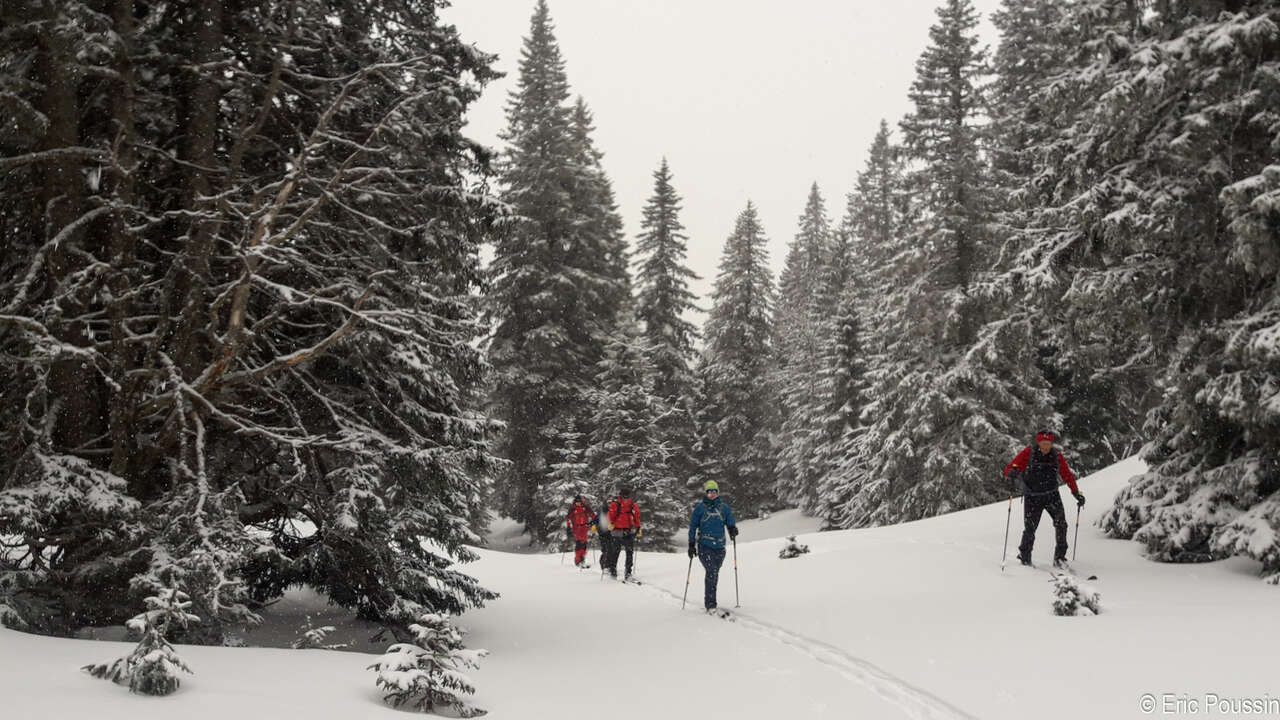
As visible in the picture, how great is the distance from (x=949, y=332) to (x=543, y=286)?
15.2 m

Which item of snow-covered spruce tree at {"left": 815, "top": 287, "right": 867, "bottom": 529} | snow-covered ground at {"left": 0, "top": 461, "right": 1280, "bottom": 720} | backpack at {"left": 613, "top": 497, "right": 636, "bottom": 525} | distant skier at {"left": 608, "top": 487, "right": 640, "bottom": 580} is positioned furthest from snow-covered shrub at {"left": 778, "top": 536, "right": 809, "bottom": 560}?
snow-covered spruce tree at {"left": 815, "top": 287, "right": 867, "bottom": 529}

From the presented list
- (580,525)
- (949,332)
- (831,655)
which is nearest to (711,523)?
(831,655)

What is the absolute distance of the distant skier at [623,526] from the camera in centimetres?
1623

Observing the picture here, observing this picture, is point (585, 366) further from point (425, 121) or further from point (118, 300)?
point (118, 300)

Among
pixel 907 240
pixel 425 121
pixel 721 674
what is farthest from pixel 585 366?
pixel 721 674

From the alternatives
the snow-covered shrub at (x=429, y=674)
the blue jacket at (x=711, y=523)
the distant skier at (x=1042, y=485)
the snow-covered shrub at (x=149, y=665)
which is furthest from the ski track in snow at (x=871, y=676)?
the snow-covered shrub at (x=149, y=665)

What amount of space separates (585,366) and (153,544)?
2446 centimetres

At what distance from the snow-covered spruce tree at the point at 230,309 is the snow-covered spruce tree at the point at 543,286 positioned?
1795 cm

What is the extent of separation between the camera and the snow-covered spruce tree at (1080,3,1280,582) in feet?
30.9

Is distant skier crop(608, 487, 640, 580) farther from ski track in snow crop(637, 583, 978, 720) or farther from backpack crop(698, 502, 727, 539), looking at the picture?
ski track in snow crop(637, 583, 978, 720)

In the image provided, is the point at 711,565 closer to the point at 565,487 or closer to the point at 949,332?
the point at 949,332

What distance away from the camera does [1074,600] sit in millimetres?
8883

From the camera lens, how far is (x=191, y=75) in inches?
324

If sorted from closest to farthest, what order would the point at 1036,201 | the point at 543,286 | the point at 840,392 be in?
the point at 1036,201, the point at 543,286, the point at 840,392
